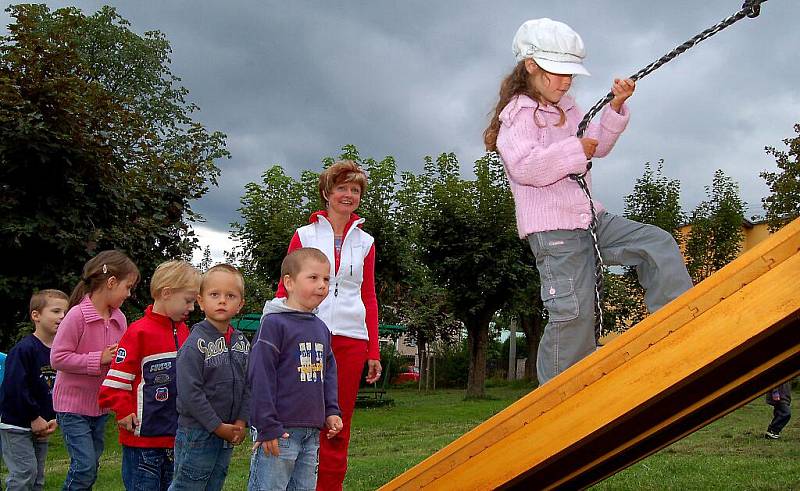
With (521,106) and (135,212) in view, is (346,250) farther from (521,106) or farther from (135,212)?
(135,212)

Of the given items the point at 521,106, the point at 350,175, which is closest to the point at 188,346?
the point at 350,175

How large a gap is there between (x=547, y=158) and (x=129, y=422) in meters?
2.34

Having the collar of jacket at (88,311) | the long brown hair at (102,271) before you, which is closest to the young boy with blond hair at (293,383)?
the long brown hair at (102,271)

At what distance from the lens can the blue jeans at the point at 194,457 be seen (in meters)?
3.54

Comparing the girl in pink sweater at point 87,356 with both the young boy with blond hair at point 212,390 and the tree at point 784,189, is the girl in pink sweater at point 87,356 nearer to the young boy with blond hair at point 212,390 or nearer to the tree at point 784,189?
the young boy with blond hair at point 212,390

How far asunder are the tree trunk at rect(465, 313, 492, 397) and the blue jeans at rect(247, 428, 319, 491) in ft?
68.1

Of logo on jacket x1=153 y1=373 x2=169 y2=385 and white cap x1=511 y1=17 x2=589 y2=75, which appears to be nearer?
white cap x1=511 y1=17 x2=589 y2=75

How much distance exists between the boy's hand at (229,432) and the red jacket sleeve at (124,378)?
57cm

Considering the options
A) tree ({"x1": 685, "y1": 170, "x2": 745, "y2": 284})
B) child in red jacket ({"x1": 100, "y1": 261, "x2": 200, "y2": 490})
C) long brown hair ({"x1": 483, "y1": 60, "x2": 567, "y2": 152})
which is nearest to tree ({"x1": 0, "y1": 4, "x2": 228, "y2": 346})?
child in red jacket ({"x1": 100, "y1": 261, "x2": 200, "y2": 490})

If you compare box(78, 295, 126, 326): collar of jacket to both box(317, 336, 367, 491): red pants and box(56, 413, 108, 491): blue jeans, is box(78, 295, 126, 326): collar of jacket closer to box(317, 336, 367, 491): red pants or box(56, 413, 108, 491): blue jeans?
box(56, 413, 108, 491): blue jeans

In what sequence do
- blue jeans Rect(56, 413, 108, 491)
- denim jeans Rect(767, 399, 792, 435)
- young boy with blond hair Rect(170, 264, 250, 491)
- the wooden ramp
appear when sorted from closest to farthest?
the wooden ramp, young boy with blond hair Rect(170, 264, 250, 491), blue jeans Rect(56, 413, 108, 491), denim jeans Rect(767, 399, 792, 435)

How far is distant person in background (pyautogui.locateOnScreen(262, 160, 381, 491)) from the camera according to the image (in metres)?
3.98

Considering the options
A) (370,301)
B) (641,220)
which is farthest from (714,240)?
(370,301)

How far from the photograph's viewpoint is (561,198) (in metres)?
3.32
